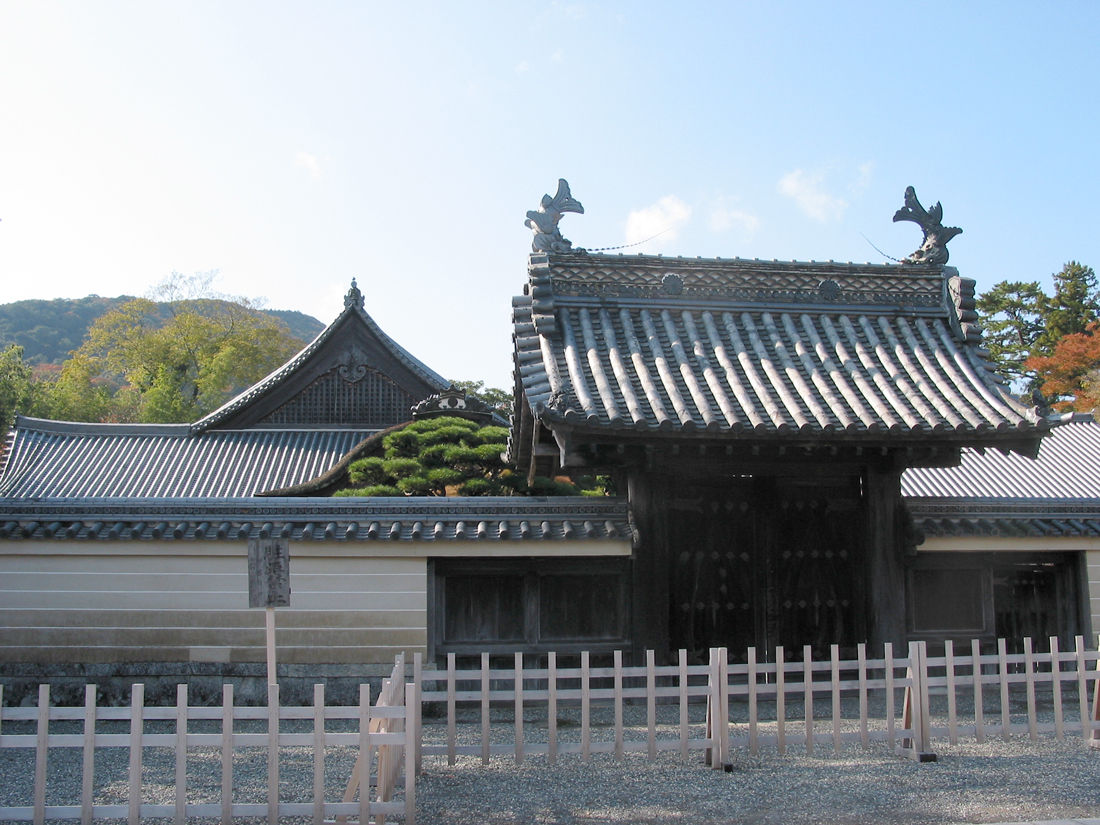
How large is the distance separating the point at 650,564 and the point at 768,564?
1.43 metres

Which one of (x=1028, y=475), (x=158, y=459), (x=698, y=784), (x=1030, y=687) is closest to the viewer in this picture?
(x=698, y=784)

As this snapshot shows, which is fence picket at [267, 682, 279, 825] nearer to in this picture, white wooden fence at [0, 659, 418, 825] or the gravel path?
white wooden fence at [0, 659, 418, 825]

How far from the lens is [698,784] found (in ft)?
21.9

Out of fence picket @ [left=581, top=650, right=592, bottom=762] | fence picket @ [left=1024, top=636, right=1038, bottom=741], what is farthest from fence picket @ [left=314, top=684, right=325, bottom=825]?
fence picket @ [left=1024, top=636, right=1038, bottom=741]

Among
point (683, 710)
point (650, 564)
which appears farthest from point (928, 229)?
point (683, 710)

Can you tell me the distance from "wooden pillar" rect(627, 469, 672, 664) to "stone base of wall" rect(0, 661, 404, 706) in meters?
2.63

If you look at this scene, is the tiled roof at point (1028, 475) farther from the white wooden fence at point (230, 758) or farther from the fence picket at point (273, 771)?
the fence picket at point (273, 771)

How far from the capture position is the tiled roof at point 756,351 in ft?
29.7

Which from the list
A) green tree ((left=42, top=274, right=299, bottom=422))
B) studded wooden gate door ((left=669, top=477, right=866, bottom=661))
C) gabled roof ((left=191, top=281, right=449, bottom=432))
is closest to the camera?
studded wooden gate door ((left=669, top=477, right=866, bottom=661))

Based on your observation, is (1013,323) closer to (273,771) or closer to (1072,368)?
(1072,368)

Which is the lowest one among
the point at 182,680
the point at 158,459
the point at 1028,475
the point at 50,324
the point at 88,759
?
the point at 182,680

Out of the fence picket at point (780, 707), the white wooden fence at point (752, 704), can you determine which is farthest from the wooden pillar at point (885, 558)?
the fence picket at point (780, 707)

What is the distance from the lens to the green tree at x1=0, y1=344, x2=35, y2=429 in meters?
21.4

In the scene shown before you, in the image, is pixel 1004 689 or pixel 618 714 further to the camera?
pixel 1004 689
